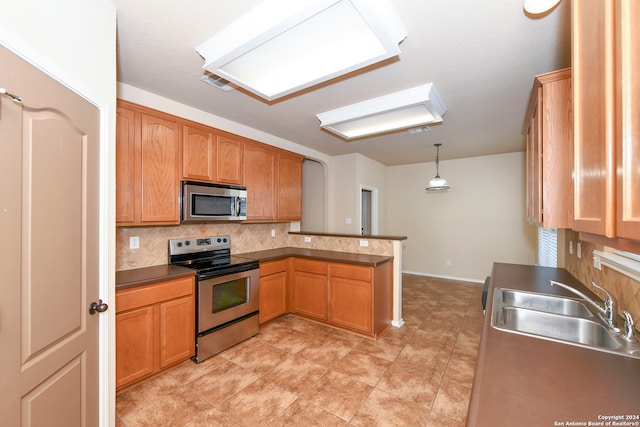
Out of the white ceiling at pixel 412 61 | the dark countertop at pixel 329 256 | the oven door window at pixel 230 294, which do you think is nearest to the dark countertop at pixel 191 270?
the dark countertop at pixel 329 256

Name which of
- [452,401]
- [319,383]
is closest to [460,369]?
[452,401]

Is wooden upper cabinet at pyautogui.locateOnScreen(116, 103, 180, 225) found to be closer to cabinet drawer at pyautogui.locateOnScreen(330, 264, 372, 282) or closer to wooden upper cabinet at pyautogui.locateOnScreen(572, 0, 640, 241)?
cabinet drawer at pyautogui.locateOnScreen(330, 264, 372, 282)

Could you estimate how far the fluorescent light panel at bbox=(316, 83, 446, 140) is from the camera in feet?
8.07

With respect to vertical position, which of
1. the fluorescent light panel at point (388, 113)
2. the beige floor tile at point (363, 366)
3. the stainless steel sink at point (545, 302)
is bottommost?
the beige floor tile at point (363, 366)

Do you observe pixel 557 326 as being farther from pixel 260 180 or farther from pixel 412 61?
pixel 260 180

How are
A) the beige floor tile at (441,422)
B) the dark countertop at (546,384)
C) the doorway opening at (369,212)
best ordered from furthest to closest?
the doorway opening at (369,212), the beige floor tile at (441,422), the dark countertop at (546,384)

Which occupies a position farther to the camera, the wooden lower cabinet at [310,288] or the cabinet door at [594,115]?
the wooden lower cabinet at [310,288]

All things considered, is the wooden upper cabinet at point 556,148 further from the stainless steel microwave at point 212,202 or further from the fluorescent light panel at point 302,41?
the stainless steel microwave at point 212,202

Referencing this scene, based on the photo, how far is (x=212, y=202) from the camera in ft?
9.37

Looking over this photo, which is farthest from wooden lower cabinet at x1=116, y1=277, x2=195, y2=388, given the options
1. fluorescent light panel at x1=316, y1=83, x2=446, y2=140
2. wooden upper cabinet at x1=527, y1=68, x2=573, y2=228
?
wooden upper cabinet at x1=527, y1=68, x2=573, y2=228

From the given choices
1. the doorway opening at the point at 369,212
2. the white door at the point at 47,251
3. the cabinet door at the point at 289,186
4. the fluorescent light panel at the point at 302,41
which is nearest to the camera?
the white door at the point at 47,251

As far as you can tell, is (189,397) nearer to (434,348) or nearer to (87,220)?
(87,220)

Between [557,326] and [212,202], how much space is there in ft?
9.58

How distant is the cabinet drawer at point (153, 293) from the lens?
2021 millimetres
